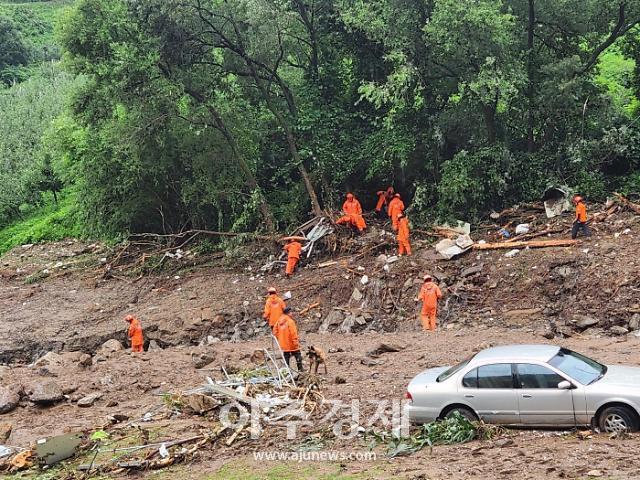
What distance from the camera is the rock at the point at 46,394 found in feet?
→ 39.8

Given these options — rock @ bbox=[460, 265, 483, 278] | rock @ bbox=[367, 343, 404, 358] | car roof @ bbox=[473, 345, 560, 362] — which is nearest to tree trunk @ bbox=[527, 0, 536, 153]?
rock @ bbox=[460, 265, 483, 278]

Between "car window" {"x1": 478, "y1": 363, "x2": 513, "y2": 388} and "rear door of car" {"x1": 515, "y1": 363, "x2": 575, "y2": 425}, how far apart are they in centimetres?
13

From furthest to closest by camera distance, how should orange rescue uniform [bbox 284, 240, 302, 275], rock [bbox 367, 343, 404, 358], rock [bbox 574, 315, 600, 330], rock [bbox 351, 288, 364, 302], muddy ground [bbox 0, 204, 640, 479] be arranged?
orange rescue uniform [bbox 284, 240, 302, 275] < rock [bbox 351, 288, 364, 302] < rock [bbox 574, 315, 600, 330] < rock [bbox 367, 343, 404, 358] < muddy ground [bbox 0, 204, 640, 479]

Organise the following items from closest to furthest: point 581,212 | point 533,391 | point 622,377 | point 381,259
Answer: point 622,377, point 533,391, point 581,212, point 381,259

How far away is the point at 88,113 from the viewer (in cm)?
2083

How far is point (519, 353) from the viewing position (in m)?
8.93

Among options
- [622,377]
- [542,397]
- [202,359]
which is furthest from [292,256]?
[622,377]

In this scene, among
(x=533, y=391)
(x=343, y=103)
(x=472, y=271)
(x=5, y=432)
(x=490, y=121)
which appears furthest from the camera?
(x=343, y=103)

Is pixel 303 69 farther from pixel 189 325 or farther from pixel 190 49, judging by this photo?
pixel 189 325

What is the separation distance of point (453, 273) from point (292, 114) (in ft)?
30.2

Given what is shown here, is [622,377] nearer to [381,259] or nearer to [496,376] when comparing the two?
[496,376]

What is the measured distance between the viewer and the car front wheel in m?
7.90

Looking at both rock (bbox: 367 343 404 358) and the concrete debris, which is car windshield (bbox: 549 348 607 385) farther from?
the concrete debris

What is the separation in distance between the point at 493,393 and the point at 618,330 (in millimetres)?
A: 6497
